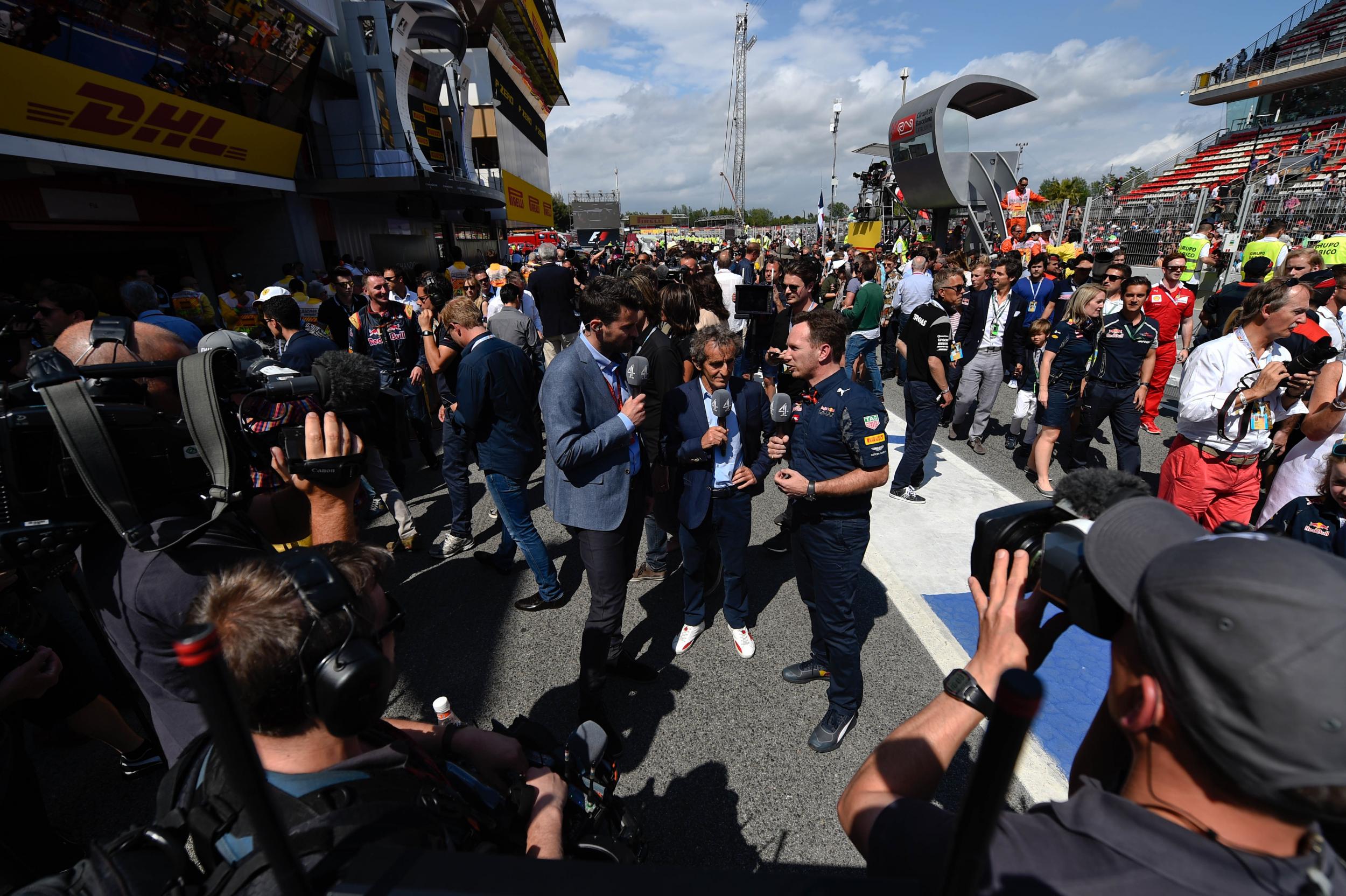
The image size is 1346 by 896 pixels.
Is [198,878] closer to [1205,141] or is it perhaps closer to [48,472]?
[48,472]

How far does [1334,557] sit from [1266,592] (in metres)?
0.15

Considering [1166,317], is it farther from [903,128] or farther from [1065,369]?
[903,128]

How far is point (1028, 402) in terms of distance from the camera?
617 cm

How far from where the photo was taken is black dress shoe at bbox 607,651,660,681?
308cm

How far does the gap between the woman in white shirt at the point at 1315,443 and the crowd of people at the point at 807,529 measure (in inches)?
0.6

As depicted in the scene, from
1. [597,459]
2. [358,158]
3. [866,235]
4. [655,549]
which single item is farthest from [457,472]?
[866,235]

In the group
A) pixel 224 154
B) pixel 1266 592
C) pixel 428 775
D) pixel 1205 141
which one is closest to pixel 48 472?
pixel 428 775

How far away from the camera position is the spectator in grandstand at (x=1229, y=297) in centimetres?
660

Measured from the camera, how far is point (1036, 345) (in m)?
6.86

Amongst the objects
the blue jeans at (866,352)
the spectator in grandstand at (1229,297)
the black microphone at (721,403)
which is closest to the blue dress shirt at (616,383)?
the black microphone at (721,403)

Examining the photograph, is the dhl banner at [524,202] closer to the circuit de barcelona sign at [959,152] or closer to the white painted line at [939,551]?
the circuit de barcelona sign at [959,152]

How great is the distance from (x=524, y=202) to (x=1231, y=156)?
3486 centimetres

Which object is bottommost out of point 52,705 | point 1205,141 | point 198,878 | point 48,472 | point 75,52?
point 52,705

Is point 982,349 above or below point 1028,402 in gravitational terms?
above
